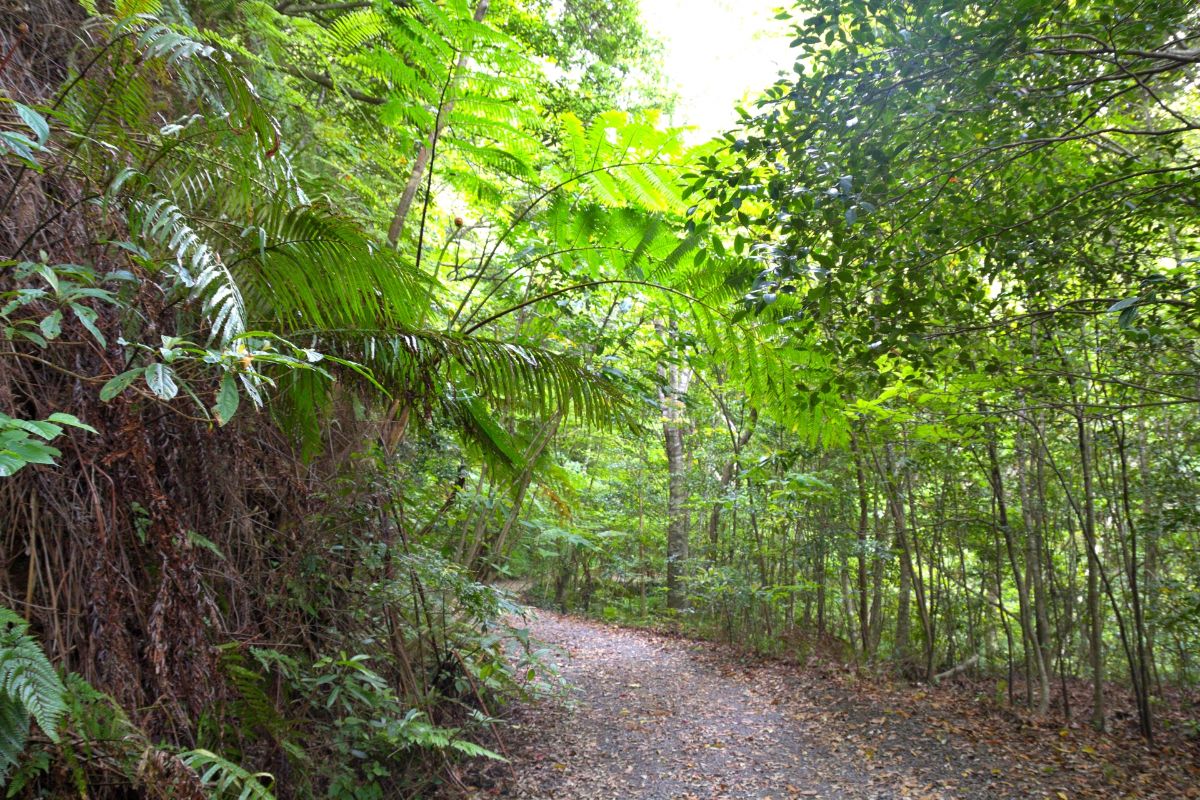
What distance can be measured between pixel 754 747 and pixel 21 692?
5.32 m

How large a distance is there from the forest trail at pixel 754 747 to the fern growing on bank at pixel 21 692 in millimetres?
3389

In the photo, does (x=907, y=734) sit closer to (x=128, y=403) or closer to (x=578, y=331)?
(x=578, y=331)

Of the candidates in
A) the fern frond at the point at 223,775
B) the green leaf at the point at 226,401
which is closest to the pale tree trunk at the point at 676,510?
the fern frond at the point at 223,775

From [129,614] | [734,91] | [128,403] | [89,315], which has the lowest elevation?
[129,614]

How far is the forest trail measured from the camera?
4.46 m

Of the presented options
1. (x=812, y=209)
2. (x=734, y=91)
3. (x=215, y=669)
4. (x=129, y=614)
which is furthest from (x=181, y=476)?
(x=734, y=91)

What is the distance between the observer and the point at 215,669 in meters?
1.95

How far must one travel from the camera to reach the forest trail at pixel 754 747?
14.6 ft

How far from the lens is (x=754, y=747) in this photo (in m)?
5.31

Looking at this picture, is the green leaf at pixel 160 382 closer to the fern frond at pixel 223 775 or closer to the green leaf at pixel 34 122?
the green leaf at pixel 34 122

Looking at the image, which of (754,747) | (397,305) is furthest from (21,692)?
(754,747)

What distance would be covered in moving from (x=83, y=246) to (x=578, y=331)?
3.87m

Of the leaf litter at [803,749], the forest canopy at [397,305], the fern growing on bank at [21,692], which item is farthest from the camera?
the leaf litter at [803,749]

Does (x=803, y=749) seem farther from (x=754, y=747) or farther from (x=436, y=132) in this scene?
(x=436, y=132)
